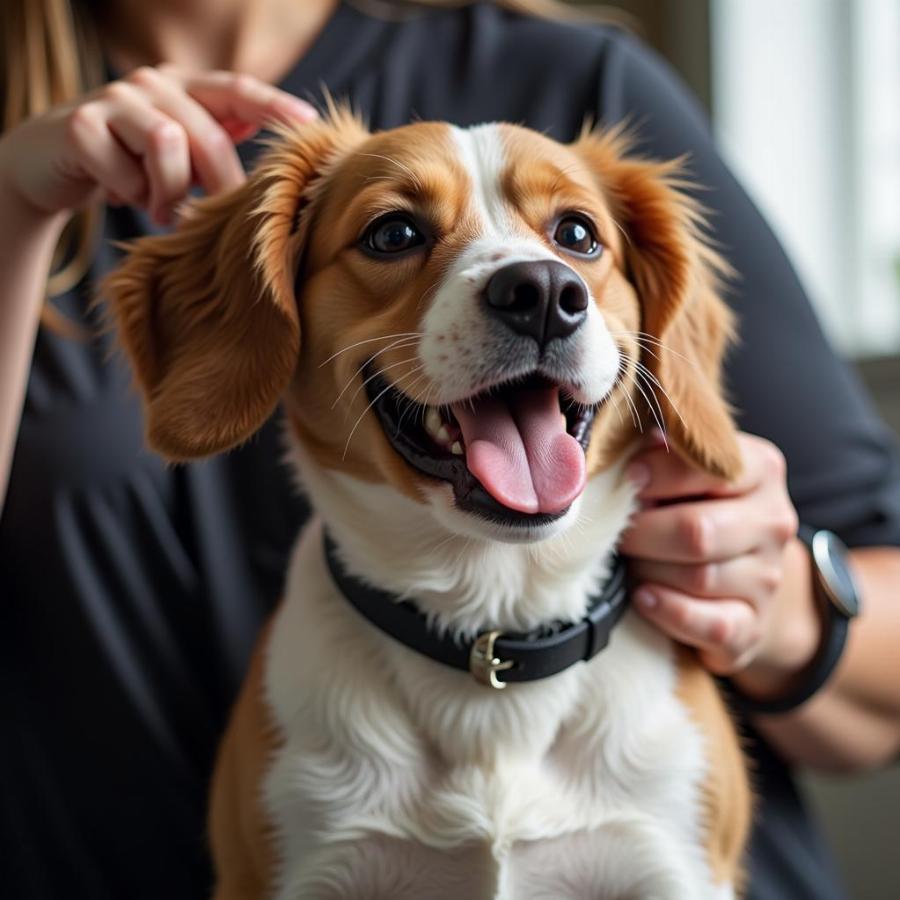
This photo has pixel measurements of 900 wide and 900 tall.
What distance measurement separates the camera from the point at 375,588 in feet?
3.00

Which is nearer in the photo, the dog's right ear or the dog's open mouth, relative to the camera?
the dog's open mouth

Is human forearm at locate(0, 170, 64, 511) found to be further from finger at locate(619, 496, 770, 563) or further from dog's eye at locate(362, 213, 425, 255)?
finger at locate(619, 496, 770, 563)

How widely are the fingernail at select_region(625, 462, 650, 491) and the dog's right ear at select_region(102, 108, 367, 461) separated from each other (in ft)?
0.96

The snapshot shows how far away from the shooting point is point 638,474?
958mm

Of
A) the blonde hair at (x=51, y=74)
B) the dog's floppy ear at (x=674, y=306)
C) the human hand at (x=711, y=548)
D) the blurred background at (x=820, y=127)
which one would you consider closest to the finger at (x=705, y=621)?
the human hand at (x=711, y=548)

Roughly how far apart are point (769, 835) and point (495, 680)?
1.61 ft

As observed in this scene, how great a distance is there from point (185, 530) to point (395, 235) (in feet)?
1.71

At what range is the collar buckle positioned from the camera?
0.88 m

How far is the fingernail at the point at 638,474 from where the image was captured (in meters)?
0.95

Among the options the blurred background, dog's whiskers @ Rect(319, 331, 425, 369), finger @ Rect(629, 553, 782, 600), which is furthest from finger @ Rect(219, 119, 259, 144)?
the blurred background

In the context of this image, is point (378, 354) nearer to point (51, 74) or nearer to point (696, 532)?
point (696, 532)

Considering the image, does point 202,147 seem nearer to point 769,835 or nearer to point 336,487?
point 336,487

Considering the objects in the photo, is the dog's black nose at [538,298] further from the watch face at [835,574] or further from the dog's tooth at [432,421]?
the watch face at [835,574]

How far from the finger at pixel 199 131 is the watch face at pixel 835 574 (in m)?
0.63
